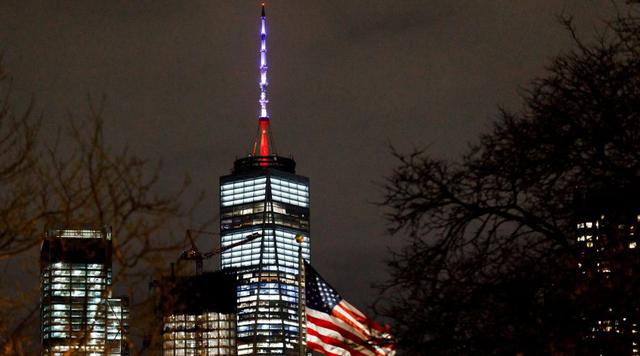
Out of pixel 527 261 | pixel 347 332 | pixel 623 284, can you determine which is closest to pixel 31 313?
pixel 527 261

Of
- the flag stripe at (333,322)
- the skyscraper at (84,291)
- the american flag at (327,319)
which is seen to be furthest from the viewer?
the flag stripe at (333,322)

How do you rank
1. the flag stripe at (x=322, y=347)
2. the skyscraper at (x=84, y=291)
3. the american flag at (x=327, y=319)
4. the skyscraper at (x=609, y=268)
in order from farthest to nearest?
the flag stripe at (x=322, y=347) → the american flag at (x=327, y=319) → the skyscraper at (x=84, y=291) → the skyscraper at (x=609, y=268)

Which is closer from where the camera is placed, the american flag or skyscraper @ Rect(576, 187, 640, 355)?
skyscraper @ Rect(576, 187, 640, 355)

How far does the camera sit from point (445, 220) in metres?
11.7

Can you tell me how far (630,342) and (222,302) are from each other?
17657cm

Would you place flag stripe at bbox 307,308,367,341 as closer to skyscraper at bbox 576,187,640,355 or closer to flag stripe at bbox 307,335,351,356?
flag stripe at bbox 307,335,351,356

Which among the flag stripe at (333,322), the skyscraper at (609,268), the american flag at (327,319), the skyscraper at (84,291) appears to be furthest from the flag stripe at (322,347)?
the skyscraper at (609,268)

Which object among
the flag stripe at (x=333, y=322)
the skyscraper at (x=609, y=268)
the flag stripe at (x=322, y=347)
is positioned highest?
the flag stripe at (x=333, y=322)

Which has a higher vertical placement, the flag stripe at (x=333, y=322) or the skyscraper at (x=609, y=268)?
the flag stripe at (x=333, y=322)

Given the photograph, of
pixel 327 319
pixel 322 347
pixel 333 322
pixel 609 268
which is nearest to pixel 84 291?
pixel 609 268

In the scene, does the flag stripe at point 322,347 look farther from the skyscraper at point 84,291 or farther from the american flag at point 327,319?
the skyscraper at point 84,291

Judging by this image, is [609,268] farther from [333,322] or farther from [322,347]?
[333,322]

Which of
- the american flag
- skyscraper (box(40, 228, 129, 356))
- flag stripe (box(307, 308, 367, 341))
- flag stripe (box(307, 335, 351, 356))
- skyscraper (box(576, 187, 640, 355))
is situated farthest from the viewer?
flag stripe (box(307, 308, 367, 341))

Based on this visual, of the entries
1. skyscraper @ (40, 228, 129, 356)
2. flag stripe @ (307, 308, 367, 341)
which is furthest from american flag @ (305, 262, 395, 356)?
skyscraper @ (40, 228, 129, 356)
